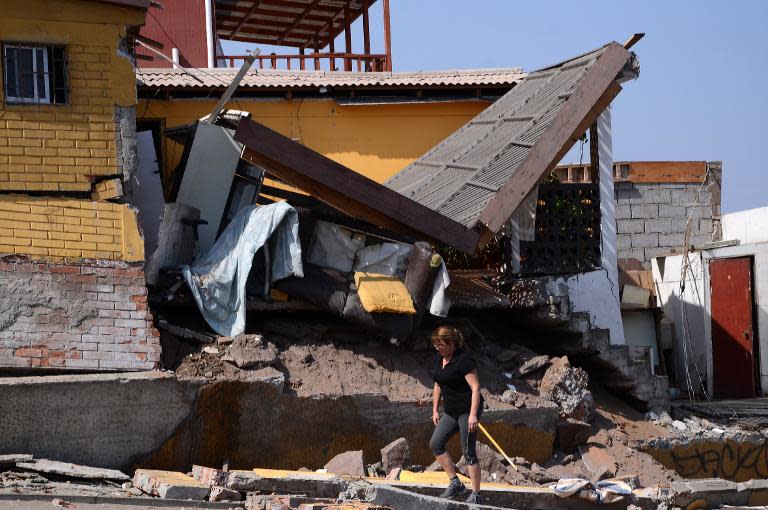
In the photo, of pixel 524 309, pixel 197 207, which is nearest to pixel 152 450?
pixel 197 207

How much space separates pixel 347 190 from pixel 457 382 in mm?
3286

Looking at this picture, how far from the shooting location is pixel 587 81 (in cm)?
1291

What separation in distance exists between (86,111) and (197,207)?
190 centimetres

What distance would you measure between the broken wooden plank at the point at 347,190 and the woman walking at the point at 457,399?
111 inches

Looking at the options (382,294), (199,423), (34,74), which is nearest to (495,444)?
(382,294)

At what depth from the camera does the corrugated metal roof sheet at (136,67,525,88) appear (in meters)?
15.4

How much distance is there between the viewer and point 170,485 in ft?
29.9

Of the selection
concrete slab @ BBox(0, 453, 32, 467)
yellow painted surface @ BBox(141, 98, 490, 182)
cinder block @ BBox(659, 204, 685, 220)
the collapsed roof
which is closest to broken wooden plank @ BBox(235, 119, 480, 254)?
the collapsed roof

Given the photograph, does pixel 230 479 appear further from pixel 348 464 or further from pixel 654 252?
pixel 654 252

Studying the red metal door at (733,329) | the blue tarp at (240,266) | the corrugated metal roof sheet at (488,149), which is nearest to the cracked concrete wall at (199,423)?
the blue tarp at (240,266)

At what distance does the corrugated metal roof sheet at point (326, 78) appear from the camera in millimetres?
15438

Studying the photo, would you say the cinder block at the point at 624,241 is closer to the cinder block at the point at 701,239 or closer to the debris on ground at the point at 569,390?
the cinder block at the point at 701,239

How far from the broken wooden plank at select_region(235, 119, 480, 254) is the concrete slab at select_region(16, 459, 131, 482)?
11.7ft

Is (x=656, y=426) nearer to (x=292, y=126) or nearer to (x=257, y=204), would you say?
(x=257, y=204)
